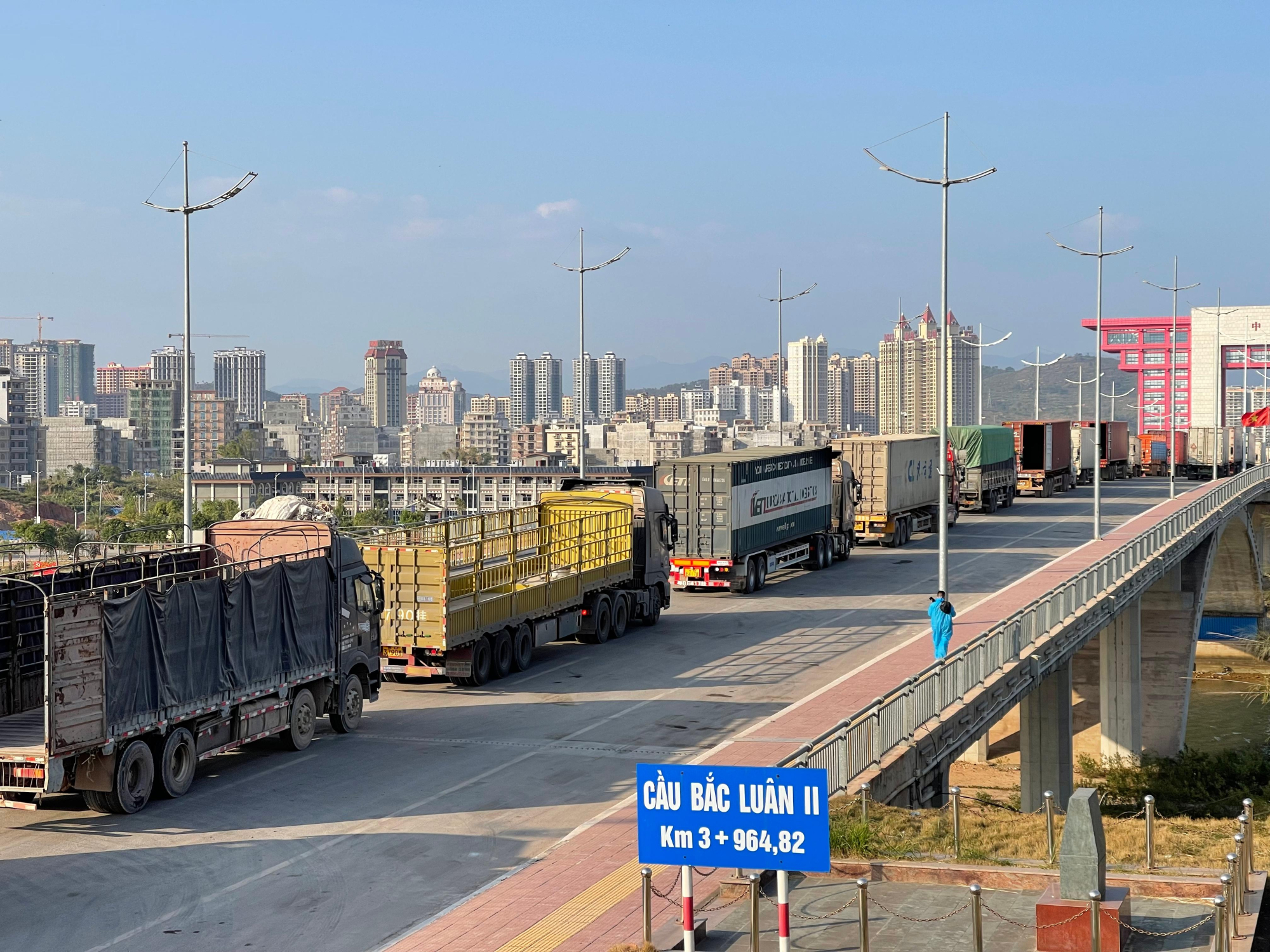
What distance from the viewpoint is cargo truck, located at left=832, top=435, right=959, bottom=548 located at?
48531 millimetres

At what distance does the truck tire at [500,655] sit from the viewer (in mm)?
26984

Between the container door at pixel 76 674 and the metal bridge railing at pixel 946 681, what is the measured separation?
25.5 ft

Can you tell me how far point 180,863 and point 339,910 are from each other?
101 inches

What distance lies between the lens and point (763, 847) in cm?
991

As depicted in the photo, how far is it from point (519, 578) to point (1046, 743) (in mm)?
12036

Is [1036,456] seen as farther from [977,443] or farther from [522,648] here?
[522,648]

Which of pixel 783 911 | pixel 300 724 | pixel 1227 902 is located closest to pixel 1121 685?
pixel 300 724

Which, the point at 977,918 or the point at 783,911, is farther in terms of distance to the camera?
the point at 977,918

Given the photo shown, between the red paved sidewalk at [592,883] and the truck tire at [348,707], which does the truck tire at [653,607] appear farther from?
the truck tire at [348,707]

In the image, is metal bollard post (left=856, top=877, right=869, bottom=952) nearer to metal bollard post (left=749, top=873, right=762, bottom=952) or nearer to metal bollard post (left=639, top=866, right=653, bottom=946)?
metal bollard post (left=749, top=873, right=762, bottom=952)

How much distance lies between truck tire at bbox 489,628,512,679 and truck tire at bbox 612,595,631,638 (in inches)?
196

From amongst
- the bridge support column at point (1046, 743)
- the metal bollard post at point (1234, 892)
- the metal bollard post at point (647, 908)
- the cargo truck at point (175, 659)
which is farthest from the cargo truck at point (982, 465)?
the metal bollard post at point (647, 908)

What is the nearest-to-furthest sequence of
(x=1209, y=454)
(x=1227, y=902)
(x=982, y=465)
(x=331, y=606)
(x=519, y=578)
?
(x=1227, y=902) → (x=331, y=606) → (x=519, y=578) → (x=982, y=465) → (x=1209, y=454)

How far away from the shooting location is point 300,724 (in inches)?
829
